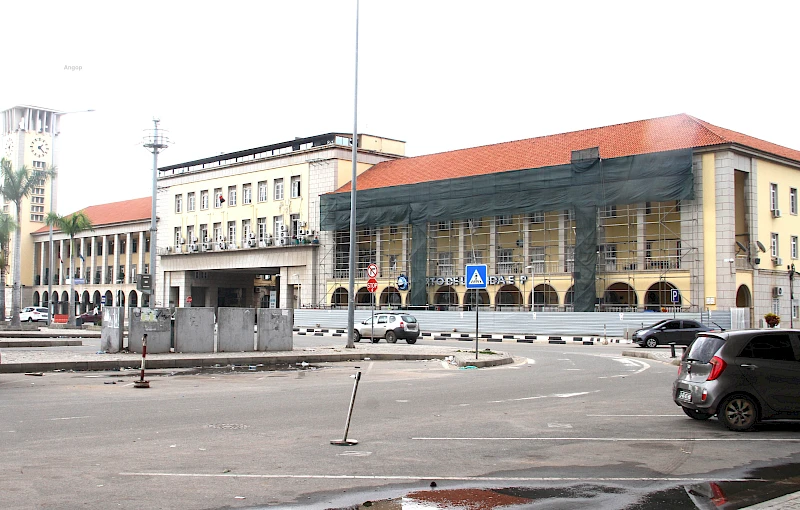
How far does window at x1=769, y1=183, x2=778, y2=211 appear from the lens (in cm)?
5334

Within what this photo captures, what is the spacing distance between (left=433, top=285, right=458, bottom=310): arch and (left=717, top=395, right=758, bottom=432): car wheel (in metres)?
50.2

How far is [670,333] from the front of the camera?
39.7 meters

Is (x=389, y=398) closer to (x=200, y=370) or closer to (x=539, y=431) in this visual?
(x=539, y=431)

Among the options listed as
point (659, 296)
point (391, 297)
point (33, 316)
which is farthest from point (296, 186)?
point (659, 296)

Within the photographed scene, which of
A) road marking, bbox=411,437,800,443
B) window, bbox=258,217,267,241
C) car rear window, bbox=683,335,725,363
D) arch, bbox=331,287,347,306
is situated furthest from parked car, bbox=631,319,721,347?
window, bbox=258,217,267,241

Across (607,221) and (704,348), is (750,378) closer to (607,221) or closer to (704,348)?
(704,348)

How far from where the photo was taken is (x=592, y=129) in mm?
A: 60750

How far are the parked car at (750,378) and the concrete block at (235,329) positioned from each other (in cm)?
1784

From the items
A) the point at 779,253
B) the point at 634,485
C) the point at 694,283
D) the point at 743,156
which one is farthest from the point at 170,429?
the point at 779,253

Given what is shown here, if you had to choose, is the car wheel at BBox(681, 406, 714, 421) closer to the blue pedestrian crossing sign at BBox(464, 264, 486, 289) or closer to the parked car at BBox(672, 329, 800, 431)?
the parked car at BBox(672, 329, 800, 431)

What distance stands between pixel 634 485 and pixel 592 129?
5508 centimetres

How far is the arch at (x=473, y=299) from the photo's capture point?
198 ft

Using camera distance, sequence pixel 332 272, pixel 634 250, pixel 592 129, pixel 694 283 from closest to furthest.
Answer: pixel 694 283 → pixel 634 250 → pixel 592 129 → pixel 332 272

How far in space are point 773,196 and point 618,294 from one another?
11.7 m
